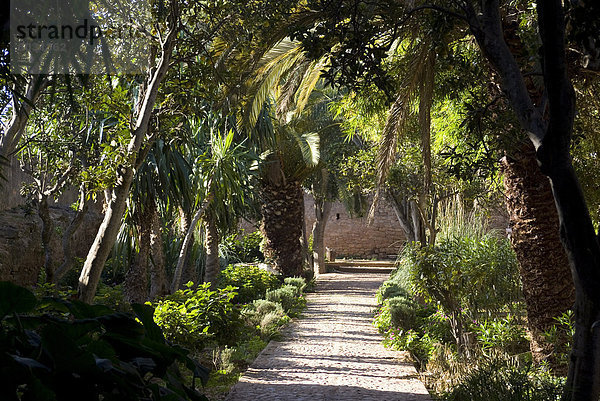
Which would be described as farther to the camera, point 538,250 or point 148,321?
point 538,250

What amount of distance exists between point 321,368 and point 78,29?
4.09m

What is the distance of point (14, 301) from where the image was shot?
723 mm

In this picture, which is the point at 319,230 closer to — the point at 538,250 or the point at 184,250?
the point at 184,250

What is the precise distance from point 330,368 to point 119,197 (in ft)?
9.42

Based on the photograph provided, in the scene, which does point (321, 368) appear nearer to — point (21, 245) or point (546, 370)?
point (546, 370)

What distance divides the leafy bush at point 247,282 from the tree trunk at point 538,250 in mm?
5828

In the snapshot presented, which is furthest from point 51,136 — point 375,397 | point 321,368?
point 375,397

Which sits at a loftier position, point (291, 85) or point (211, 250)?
point (291, 85)

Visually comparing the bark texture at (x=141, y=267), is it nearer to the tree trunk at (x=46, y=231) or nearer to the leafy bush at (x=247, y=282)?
the tree trunk at (x=46, y=231)

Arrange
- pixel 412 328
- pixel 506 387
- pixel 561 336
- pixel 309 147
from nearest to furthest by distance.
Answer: pixel 506 387 < pixel 561 336 < pixel 412 328 < pixel 309 147

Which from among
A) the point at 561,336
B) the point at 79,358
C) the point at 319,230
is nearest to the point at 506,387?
the point at 561,336

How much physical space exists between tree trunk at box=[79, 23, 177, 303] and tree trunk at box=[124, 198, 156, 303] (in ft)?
10.5

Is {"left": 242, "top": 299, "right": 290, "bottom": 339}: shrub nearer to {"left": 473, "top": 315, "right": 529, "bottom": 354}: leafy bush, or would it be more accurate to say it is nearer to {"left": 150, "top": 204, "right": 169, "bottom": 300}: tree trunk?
{"left": 150, "top": 204, "right": 169, "bottom": 300}: tree trunk

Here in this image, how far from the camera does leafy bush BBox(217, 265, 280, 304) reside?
1063cm
